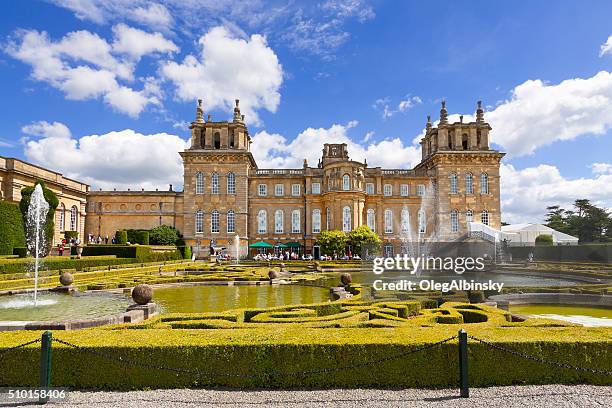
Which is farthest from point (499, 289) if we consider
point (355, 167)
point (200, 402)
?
point (355, 167)

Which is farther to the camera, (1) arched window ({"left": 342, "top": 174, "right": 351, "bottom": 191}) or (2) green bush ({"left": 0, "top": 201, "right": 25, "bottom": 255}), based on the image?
(1) arched window ({"left": 342, "top": 174, "right": 351, "bottom": 191})

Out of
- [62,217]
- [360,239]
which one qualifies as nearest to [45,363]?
[360,239]

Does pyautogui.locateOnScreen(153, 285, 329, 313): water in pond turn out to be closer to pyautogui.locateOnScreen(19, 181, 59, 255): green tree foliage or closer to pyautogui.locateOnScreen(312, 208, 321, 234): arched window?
pyautogui.locateOnScreen(19, 181, 59, 255): green tree foliage

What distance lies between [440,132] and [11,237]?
38111mm

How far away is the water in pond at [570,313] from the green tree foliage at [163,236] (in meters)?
35.5

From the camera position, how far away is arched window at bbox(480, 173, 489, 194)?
43.1 metres

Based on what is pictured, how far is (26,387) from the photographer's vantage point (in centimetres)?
556

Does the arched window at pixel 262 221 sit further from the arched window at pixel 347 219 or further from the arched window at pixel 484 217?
the arched window at pixel 484 217

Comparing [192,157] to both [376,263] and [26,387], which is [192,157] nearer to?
[376,263]

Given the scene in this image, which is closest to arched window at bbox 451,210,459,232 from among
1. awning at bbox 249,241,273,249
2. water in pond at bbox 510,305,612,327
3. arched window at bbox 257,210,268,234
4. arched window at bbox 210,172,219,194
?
awning at bbox 249,241,273,249

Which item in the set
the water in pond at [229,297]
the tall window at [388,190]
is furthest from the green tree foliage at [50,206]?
the tall window at [388,190]

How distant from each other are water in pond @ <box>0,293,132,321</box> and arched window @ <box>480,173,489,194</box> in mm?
37631

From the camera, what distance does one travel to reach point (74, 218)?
4134 centimetres

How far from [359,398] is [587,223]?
173 ft
